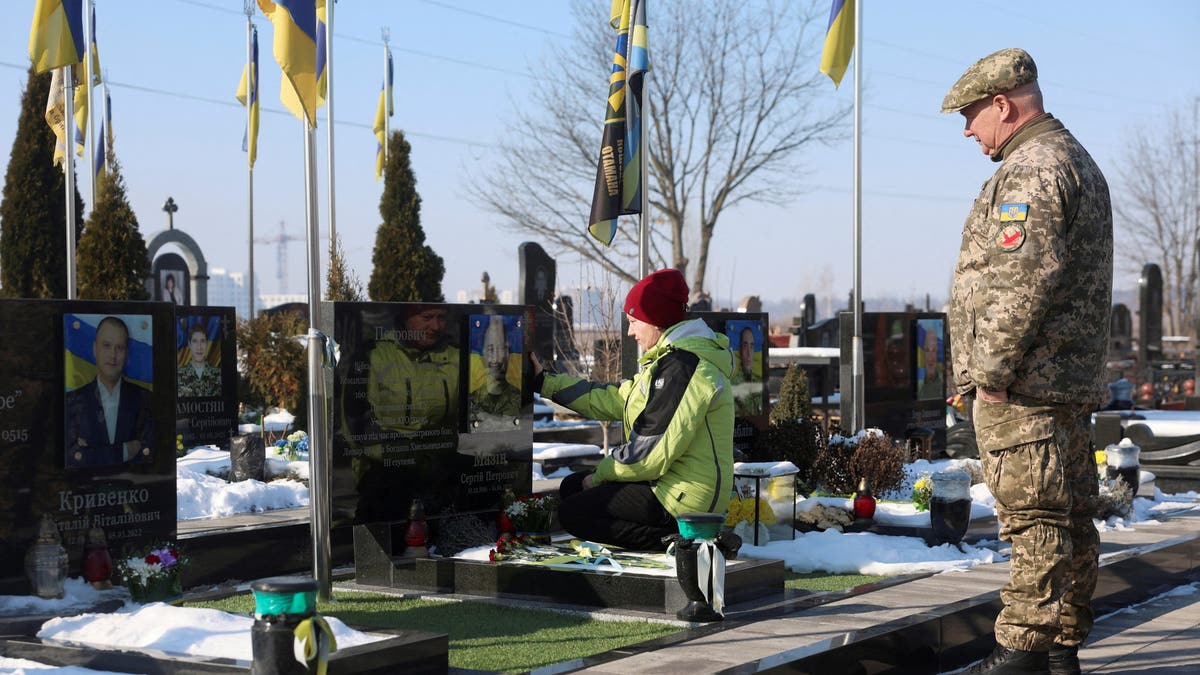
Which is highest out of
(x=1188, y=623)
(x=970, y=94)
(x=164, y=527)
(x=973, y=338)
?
(x=970, y=94)

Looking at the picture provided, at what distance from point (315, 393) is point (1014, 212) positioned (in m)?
3.26

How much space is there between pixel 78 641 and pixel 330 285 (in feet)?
48.0

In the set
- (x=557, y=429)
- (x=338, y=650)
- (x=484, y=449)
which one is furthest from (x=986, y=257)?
(x=557, y=429)

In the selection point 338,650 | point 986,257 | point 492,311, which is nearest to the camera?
point 338,650

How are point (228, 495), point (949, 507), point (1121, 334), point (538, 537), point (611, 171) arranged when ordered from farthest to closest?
point (1121, 334) < point (611, 171) < point (228, 495) < point (949, 507) < point (538, 537)

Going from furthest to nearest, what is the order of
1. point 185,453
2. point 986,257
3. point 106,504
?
point 185,453 < point 106,504 < point 986,257

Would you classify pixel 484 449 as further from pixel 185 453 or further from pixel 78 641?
pixel 185 453

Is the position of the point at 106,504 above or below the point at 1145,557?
above

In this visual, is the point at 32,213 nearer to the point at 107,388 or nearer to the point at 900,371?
the point at 900,371

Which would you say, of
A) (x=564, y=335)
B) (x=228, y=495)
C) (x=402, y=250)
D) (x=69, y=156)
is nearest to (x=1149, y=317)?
(x=564, y=335)

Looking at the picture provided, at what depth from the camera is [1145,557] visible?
920 centimetres

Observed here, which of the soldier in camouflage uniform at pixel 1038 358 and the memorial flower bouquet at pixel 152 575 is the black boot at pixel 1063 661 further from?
the memorial flower bouquet at pixel 152 575

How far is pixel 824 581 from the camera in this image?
8.50 meters

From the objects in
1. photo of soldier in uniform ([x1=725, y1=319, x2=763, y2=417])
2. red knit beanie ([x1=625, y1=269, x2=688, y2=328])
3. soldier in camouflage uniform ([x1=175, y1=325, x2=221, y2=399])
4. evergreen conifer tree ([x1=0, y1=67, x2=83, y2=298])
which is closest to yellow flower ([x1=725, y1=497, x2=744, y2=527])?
red knit beanie ([x1=625, y1=269, x2=688, y2=328])
